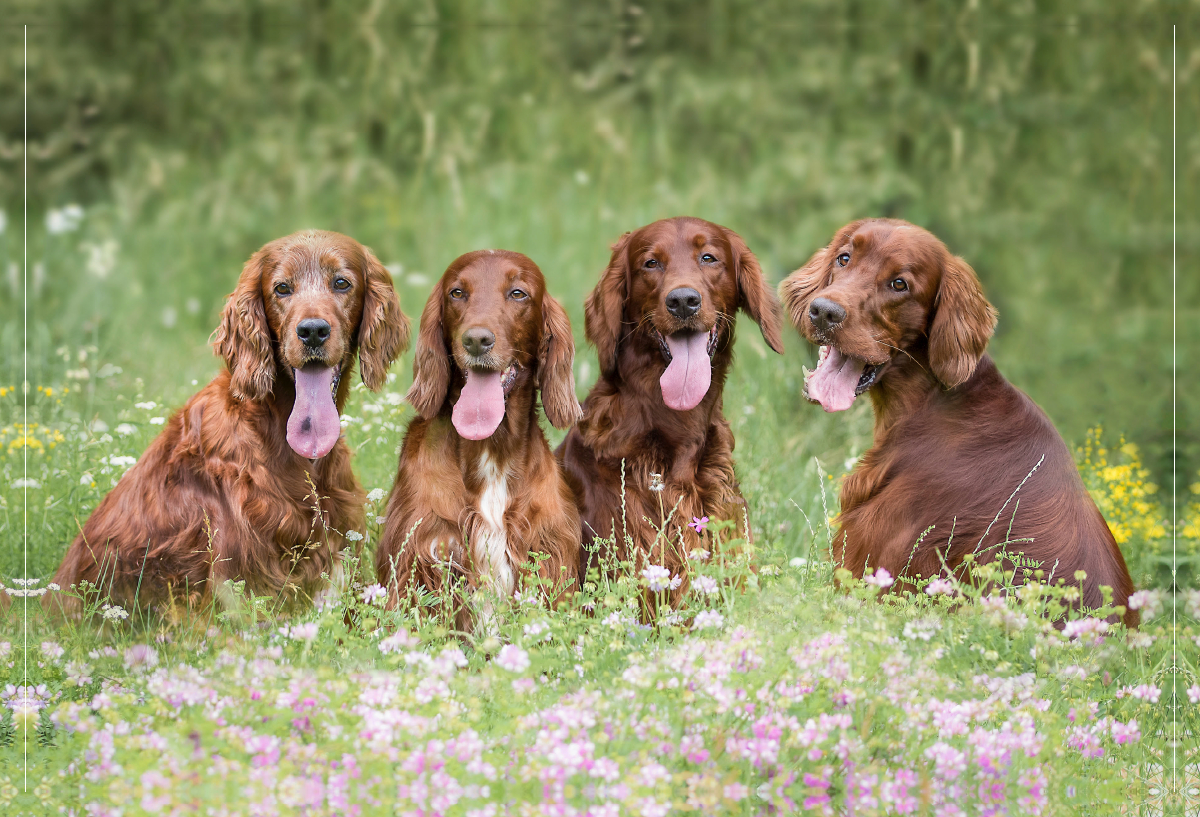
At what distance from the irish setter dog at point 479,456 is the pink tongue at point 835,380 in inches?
35.7

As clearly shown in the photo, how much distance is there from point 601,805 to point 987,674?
1360 millimetres

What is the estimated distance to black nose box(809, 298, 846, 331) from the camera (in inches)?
179

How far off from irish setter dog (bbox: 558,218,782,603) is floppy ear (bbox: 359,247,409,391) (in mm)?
774

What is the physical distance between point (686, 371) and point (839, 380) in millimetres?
573

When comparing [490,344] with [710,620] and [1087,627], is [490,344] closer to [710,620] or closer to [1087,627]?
[710,620]

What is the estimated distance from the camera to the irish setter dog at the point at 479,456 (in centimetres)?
448

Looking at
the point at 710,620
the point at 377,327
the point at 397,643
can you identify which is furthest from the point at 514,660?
the point at 377,327

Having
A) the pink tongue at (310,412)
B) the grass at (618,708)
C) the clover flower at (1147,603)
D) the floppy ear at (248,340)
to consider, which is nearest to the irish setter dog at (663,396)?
the grass at (618,708)

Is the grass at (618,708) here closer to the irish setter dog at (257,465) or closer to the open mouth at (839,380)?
the irish setter dog at (257,465)

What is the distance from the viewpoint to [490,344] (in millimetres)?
4434

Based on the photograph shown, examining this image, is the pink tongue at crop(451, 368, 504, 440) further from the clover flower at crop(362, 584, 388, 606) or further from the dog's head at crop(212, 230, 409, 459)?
the clover flower at crop(362, 584, 388, 606)

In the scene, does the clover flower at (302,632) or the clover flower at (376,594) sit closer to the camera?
the clover flower at (302,632)

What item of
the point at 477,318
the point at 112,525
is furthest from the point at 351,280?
the point at 112,525

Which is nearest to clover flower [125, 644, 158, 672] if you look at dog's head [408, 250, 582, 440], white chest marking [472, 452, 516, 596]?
white chest marking [472, 452, 516, 596]
